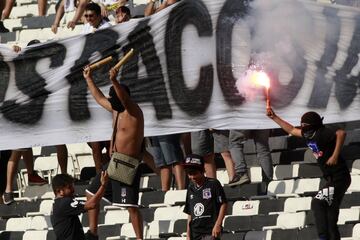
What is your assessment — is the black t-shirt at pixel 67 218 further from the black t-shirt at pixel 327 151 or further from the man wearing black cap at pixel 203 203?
the black t-shirt at pixel 327 151

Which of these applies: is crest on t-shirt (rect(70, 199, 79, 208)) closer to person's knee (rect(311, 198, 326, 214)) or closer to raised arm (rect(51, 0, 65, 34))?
person's knee (rect(311, 198, 326, 214))

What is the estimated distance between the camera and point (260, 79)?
1284 centimetres

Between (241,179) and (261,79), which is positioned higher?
(261,79)

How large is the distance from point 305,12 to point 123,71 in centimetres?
203

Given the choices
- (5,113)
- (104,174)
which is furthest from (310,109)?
(5,113)

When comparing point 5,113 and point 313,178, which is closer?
point 313,178

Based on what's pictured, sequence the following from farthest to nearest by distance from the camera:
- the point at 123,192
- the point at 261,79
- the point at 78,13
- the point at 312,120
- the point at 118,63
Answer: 1. the point at 78,13
2. the point at 261,79
3. the point at 118,63
4. the point at 123,192
5. the point at 312,120

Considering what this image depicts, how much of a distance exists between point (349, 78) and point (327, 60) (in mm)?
281

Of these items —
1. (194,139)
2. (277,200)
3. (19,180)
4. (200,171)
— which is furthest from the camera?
(19,180)

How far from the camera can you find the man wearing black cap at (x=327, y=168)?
11609mm

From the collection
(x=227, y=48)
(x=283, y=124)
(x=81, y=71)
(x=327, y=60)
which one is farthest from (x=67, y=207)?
(x=327, y=60)

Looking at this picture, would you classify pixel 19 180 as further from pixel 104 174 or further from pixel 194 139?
pixel 104 174

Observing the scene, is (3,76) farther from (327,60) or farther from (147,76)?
(327,60)

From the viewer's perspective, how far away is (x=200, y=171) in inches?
458
